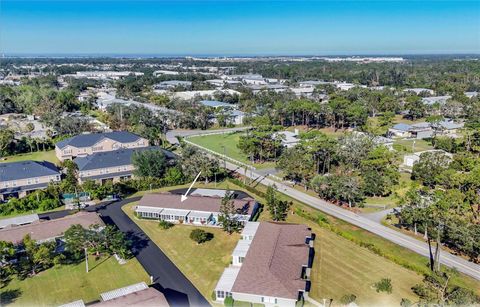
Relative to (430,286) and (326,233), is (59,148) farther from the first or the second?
(430,286)

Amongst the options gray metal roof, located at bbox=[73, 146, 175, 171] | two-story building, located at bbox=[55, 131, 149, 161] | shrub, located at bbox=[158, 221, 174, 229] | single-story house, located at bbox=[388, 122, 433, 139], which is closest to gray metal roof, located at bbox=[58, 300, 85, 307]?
shrub, located at bbox=[158, 221, 174, 229]

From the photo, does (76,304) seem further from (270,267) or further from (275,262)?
(275,262)

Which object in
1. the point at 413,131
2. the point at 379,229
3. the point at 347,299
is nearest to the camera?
the point at 347,299

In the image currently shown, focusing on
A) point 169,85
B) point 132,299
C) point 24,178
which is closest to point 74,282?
point 132,299

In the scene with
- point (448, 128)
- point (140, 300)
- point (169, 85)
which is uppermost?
point (169, 85)

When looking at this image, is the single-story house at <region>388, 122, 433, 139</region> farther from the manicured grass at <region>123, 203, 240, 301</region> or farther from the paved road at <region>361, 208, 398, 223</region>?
the manicured grass at <region>123, 203, 240, 301</region>

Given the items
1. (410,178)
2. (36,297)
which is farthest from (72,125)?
(410,178)

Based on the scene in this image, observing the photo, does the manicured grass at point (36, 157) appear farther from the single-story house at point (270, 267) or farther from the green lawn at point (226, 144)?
the single-story house at point (270, 267)

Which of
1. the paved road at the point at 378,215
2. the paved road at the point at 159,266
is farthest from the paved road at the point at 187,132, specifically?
the paved road at the point at 378,215

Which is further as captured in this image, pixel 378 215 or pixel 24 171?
pixel 24 171
